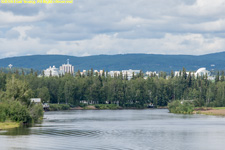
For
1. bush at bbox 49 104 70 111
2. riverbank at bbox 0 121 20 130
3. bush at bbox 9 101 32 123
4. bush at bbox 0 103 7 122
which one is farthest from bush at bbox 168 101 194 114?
bush at bbox 0 103 7 122

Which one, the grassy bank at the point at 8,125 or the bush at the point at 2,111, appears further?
the bush at the point at 2,111

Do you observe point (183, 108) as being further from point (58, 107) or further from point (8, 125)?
point (8, 125)

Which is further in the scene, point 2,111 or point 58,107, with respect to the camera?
point 58,107

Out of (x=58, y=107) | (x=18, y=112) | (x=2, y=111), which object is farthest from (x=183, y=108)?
(x=2, y=111)

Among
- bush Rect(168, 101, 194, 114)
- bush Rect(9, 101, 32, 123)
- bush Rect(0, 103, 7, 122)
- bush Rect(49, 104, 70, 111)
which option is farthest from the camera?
bush Rect(49, 104, 70, 111)

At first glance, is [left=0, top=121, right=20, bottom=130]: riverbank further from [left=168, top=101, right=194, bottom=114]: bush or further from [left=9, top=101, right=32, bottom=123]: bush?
[left=168, top=101, right=194, bottom=114]: bush

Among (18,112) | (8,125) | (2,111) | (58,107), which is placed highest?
(58,107)

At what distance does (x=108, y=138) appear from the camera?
69.0 meters

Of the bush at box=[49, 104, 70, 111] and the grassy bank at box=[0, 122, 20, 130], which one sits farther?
the bush at box=[49, 104, 70, 111]

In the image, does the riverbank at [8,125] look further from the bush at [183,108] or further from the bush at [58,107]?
the bush at [58,107]

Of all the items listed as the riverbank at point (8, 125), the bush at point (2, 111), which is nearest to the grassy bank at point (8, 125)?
the riverbank at point (8, 125)

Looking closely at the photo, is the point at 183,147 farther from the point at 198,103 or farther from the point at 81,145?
the point at 198,103

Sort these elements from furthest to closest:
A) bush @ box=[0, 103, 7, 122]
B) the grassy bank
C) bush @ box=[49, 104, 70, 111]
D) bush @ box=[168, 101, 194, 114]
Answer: bush @ box=[49, 104, 70, 111]
bush @ box=[168, 101, 194, 114]
bush @ box=[0, 103, 7, 122]
the grassy bank

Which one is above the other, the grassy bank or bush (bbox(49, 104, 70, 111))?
bush (bbox(49, 104, 70, 111))
